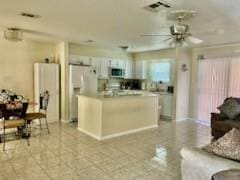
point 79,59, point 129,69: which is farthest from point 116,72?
point 79,59

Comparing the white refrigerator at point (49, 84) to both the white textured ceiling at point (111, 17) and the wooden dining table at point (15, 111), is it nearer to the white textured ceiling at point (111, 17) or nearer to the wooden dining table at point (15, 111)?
the wooden dining table at point (15, 111)

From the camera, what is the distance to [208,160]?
6.17 ft

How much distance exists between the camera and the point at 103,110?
4.43 meters

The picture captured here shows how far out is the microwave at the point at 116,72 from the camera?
278 inches

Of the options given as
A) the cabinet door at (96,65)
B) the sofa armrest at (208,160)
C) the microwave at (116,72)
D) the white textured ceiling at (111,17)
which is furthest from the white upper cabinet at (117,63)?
the sofa armrest at (208,160)

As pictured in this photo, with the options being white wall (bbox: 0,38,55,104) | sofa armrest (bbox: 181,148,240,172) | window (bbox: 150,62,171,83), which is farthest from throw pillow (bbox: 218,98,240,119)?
white wall (bbox: 0,38,55,104)

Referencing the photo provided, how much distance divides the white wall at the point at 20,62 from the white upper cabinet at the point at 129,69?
10.1ft

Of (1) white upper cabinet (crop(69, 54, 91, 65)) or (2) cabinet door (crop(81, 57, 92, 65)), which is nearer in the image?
(1) white upper cabinet (crop(69, 54, 91, 65))

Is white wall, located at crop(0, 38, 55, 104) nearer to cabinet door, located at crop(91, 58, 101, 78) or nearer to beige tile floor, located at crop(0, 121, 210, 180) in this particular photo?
cabinet door, located at crop(91, 58, 101, 78)

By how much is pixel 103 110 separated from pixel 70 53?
2.62 m

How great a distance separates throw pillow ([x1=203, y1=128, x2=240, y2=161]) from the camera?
1858mm

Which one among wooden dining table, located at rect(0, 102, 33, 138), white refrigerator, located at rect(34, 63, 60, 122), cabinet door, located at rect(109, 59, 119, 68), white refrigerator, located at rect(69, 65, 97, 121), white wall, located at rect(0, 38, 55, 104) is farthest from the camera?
cabinet door, located at rect(109, 59, 119, 68)

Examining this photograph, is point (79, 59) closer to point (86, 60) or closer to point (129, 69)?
point (86, 60)

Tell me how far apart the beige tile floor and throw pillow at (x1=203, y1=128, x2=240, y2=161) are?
103 cm
